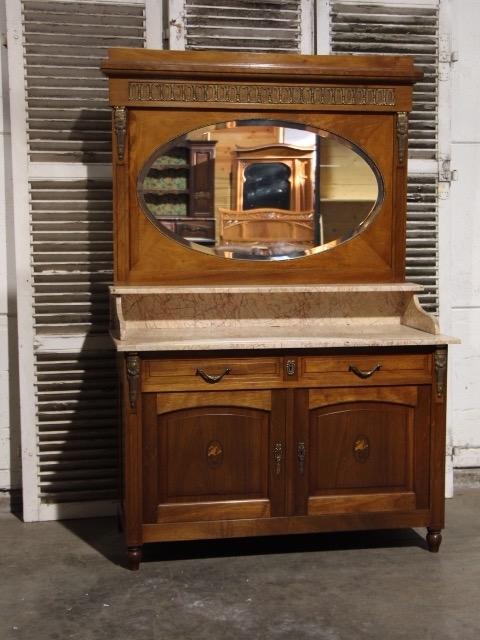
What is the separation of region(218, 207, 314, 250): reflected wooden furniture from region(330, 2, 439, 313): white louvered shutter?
0.66 meters

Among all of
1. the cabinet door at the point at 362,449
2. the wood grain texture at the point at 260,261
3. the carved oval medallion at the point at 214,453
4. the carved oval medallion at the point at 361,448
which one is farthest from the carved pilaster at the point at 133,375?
the carved oval medallion at the point at 361,448

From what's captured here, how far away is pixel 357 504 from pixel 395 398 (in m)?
0.44

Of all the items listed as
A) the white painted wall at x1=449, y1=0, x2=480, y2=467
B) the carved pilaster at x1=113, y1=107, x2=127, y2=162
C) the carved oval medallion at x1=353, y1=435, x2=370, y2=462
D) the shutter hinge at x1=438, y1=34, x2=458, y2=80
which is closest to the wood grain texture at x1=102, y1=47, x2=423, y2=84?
the carved pilaster at x1=113, y1=107, x2=127, y2=162

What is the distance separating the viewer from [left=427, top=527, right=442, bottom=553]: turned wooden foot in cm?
364

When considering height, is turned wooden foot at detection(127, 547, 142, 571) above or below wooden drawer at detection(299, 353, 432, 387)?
below

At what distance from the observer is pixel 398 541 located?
381 cm

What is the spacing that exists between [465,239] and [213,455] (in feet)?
5.92

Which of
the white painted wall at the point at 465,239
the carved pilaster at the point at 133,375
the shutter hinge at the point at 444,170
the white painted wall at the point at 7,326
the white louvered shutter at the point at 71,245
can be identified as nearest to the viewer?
the carved pilaster at the point at 133,375

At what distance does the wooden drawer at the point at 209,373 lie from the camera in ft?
11.1

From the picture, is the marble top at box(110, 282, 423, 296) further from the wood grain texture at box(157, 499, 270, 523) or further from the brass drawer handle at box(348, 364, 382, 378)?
the wood grain texture at box(157, 499, 270, 523)

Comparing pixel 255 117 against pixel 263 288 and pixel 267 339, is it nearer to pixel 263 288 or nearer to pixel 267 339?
pixel 263 288

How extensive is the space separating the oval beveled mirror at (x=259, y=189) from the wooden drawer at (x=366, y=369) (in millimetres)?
558

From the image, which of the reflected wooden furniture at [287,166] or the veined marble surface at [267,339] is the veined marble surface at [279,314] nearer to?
the veined marble surface at [267,339]

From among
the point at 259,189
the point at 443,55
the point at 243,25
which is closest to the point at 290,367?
the point at 259,189
